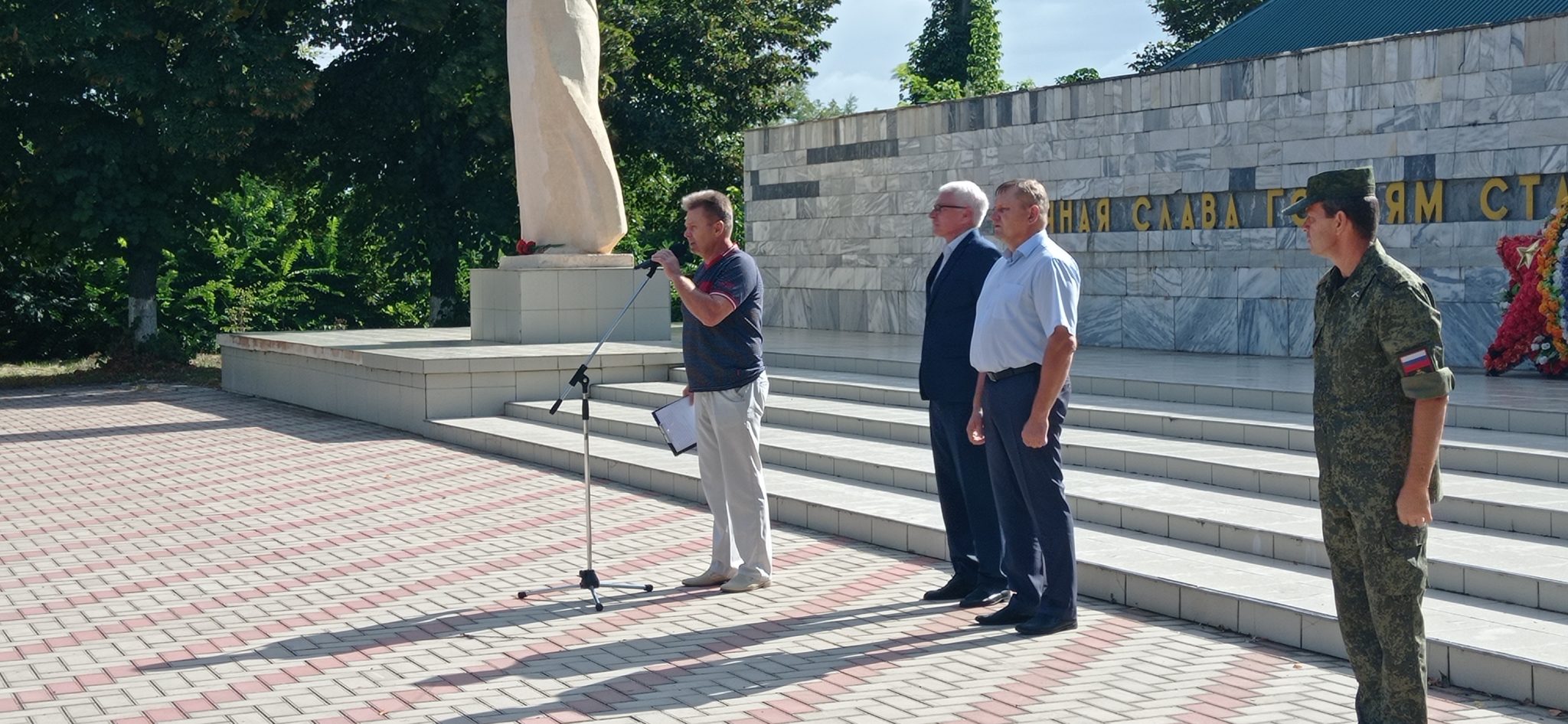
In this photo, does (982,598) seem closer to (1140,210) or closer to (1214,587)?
(1214,587)


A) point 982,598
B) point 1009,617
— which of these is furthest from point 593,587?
point 1009,617

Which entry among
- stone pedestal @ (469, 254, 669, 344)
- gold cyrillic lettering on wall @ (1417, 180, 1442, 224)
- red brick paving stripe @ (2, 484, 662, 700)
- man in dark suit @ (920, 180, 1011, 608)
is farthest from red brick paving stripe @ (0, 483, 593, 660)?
gold cyrillic lettering on wall @ (1417, 180, 1442, 224)

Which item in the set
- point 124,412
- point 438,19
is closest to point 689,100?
point 438,19

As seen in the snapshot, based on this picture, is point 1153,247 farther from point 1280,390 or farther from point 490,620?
point 490,620

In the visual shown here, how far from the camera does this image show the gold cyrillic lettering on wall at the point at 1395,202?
12539mm

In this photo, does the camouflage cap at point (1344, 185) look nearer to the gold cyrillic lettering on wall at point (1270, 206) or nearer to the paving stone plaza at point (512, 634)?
the paving stone plaza at point (512, 634)

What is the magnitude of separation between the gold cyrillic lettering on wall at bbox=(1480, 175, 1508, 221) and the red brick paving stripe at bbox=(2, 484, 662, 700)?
6641mm

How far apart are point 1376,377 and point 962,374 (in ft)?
8.54

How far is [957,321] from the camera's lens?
6.70 metres

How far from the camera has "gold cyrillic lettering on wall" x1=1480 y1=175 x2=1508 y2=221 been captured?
1184 centimetres

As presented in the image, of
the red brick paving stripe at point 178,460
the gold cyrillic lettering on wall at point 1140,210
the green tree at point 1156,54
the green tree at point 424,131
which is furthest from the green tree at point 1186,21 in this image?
the red brick paving stripe at point 178,460

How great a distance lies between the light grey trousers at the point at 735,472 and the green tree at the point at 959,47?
39.4 m

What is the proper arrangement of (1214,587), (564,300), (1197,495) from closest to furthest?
(1214,587) → (1197,495) → (564,300)

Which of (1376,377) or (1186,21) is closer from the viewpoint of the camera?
(1376,377)
